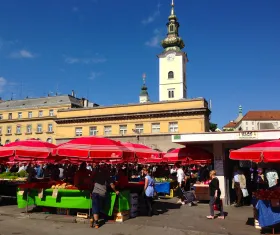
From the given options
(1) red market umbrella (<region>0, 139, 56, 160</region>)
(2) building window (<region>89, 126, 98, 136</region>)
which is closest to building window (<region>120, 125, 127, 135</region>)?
(2) building window (<region>89, 126, 98, 136</region>)

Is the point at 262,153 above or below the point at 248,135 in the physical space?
below

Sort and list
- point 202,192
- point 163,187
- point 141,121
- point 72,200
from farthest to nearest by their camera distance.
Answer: point 141,121 → point 163,187 → point 202,192 → point 72,200

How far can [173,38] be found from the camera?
6462 centimetres

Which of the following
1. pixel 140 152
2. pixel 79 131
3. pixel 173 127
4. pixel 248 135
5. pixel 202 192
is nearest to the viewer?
pixel 140 152

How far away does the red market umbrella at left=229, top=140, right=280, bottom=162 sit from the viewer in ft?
28.6

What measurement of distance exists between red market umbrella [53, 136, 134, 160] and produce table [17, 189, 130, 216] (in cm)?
145

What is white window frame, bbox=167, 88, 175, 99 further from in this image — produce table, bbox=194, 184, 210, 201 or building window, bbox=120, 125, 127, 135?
produce table, bbox=194, 184, 210, 201

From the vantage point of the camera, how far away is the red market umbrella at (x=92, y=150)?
9938 millimetres

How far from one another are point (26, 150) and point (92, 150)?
290 centimetres

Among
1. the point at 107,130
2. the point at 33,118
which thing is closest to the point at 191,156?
the point at 107,130

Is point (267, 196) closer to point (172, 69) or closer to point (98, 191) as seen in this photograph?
point (98, 191)

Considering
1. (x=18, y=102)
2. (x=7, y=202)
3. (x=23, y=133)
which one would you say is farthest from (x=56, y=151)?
(x=18, y=102)

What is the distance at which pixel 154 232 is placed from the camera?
29.4ft

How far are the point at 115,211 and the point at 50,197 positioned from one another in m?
2.57
